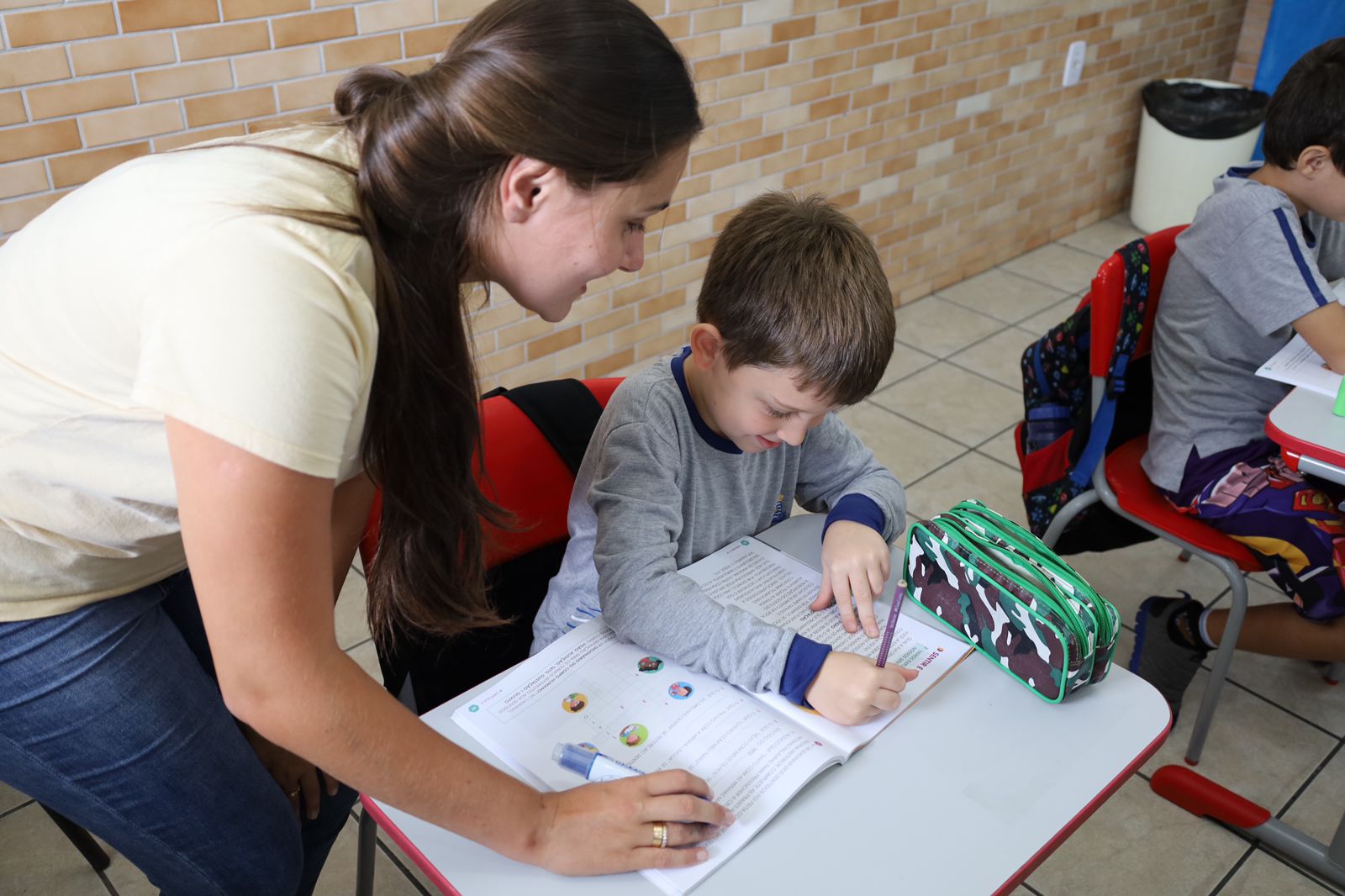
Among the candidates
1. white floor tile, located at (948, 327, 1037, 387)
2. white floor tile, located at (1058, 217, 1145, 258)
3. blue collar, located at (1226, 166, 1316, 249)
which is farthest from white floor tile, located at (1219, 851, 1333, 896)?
white floor tile, located at (1058, 217, 1145, 258)

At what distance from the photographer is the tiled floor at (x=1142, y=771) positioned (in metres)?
1.79

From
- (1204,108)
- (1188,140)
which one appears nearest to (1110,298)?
(1188,140)

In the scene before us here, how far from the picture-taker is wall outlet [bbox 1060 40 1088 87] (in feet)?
12.6

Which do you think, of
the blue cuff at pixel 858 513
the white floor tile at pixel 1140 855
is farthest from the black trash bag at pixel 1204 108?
the blue cuff at pixel 858 513

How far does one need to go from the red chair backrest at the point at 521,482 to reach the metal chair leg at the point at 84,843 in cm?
82

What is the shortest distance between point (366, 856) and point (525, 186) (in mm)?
1104

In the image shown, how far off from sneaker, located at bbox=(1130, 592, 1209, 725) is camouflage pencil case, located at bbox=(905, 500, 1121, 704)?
986 mm

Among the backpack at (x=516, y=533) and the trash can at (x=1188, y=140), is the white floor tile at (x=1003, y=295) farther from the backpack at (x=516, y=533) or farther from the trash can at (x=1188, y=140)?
the backpack at (x=516, y=533)

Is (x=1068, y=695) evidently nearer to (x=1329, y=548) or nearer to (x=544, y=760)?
(x=544, y=760)

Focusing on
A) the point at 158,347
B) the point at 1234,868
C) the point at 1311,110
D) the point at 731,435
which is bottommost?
the point at 1234,868

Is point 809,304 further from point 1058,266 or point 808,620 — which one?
point 1058,266

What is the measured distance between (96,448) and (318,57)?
4.96 feet

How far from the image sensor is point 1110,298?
1791 millimetres

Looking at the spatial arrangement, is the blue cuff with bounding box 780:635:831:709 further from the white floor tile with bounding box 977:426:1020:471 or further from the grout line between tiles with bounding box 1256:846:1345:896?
the white floor tile with bounding box 977:426:1020:471
